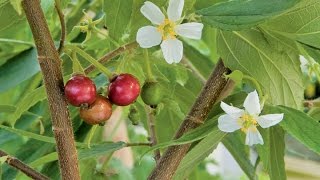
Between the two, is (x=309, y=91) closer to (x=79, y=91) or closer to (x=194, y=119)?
(x=194, y=119)

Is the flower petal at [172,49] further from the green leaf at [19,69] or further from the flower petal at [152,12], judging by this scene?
the green leaf at [19,69]

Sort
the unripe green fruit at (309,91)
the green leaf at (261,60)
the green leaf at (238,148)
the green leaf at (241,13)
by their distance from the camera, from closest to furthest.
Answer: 1. the green leaf at (241,13)
2. the green leaf at (261,60)
3. the green leaf at (238,148)
4. the unripe green fruit at (309,91)

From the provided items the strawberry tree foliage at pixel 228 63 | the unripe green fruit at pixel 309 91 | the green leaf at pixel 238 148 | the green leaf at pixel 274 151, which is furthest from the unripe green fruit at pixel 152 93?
the unripe green fruit at pixel 309 91

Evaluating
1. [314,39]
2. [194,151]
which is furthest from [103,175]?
[314,39]

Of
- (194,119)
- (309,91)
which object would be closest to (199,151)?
(194,119)

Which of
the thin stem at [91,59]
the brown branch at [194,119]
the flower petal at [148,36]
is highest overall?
the flower petal at [148,36]

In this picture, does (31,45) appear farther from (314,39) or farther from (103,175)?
(314,39)

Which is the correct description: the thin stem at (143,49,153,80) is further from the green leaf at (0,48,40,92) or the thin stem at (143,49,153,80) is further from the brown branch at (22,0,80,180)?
the green leaf at (0,48,40,92)
